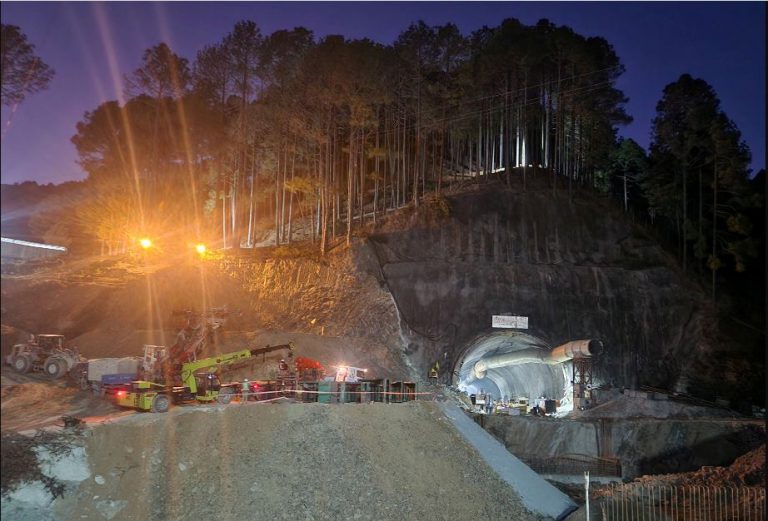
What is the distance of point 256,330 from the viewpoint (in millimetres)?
38156

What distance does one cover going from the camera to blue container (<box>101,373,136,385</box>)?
79.8 feet

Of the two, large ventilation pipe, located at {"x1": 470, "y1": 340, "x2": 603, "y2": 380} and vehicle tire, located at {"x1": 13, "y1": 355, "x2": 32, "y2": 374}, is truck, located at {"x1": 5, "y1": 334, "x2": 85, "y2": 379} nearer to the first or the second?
vehicle tire, located at {"x1": 13, "y1": 355, "x2": 32, "y2": 374}

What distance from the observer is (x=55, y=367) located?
83.6ft

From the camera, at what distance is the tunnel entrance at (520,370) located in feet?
130

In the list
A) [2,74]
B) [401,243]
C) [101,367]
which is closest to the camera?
[2,74]

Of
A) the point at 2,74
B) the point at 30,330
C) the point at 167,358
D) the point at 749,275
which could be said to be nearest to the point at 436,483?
the point at 167,358

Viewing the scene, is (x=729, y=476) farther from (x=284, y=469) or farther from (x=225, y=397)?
(x=225, y=397)

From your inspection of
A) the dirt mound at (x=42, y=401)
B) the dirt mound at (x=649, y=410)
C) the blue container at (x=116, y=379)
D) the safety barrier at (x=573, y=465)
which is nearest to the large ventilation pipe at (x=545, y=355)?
the dirt mound at (x=649, y=410)

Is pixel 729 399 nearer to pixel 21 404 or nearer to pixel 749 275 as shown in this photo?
pixel 749 275

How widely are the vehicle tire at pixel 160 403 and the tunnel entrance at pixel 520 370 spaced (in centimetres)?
2112

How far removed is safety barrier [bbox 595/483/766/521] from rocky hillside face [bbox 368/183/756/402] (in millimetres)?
16647

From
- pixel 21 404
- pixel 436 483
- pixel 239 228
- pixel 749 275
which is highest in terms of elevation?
pixel 239 228

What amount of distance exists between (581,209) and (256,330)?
Result: 27579mm

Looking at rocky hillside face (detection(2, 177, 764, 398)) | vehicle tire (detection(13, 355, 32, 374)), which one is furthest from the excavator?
rocky hillside face (detection(2, 177, 764, 398))
